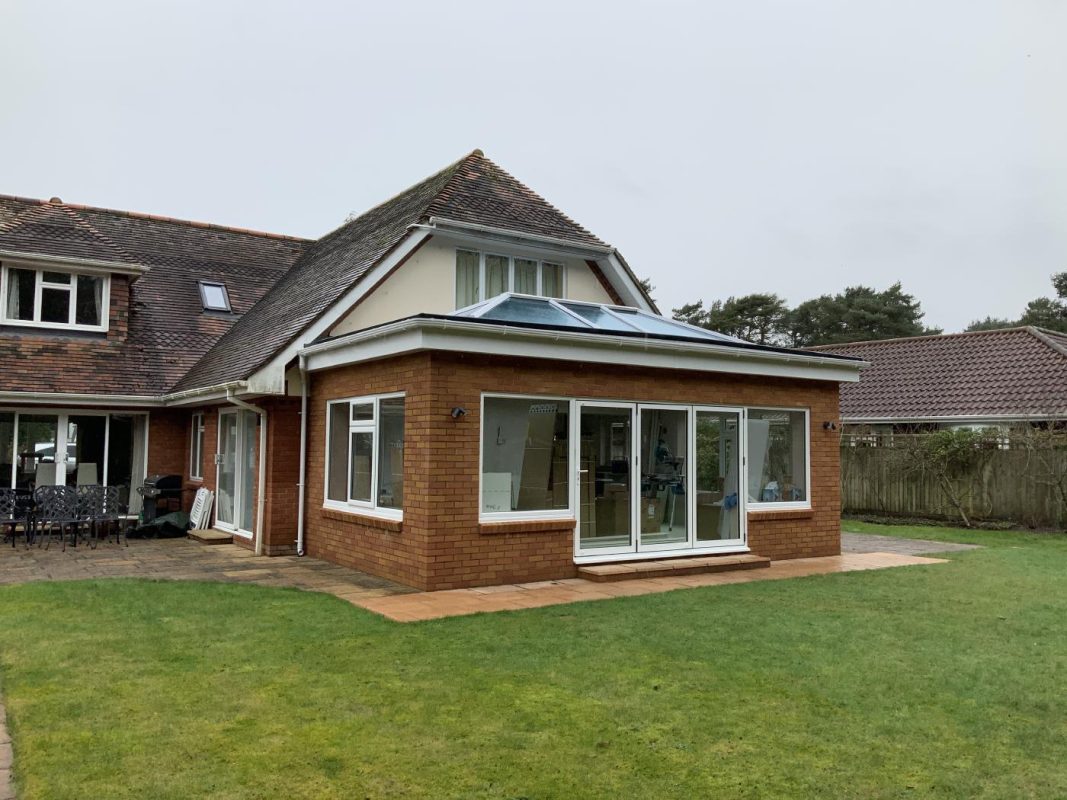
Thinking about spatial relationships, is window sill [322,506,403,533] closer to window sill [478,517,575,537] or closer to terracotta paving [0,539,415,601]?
terracotta paving [0,539,415,601]

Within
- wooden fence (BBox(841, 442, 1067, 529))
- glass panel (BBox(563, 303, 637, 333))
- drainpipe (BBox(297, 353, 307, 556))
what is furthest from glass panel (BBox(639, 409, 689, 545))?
wooden fence (BBox(841, 442, 1067, 529))

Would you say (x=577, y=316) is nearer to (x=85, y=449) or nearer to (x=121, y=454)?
(x=121, y=454)

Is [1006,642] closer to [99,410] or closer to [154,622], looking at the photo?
[154,622]

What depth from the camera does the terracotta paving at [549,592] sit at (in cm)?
792

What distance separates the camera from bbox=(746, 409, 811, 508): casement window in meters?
11.6

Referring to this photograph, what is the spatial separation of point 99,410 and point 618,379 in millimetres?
10459

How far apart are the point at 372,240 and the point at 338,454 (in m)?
4.71

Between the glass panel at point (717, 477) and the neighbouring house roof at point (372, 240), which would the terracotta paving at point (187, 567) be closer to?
the neighbouring house roof at point (372, 240)

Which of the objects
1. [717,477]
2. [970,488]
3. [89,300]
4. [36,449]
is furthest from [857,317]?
[36,449]

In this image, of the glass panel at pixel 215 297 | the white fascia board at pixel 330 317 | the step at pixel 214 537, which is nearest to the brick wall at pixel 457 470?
the white fascia board at pixel 330 317

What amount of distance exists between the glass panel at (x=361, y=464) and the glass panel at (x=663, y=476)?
347cm

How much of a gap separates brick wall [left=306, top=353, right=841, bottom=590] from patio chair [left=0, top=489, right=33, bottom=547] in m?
4.98

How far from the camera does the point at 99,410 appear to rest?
15.4 metres

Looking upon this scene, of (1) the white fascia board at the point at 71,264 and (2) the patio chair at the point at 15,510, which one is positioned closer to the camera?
(2) the patio chair at the point at 15,510
